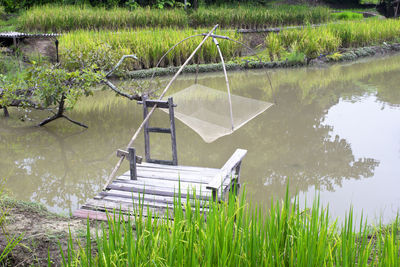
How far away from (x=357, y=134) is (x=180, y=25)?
28.4ft

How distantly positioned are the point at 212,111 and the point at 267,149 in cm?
82

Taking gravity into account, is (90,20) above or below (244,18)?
below

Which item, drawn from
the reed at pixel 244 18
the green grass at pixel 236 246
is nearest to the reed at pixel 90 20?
the reed at pixel 244 18

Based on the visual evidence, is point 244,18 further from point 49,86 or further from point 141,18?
point 49,86

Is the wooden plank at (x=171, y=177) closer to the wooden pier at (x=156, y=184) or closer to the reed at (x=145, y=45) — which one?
the wooden pier at (x=156, y=184)

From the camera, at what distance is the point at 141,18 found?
508 inches

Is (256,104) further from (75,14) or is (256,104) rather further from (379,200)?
(75,14)

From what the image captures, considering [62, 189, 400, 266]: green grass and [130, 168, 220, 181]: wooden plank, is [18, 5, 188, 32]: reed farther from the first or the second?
[62, 189, 400, 266]: green grass

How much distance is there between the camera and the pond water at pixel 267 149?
4359mm

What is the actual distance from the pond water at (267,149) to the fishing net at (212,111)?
477mm

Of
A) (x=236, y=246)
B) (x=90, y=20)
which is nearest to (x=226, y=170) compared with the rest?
(x=236, y=246)

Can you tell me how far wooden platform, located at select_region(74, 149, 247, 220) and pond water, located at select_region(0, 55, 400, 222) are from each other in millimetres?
448

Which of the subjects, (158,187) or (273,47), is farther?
(273,47)

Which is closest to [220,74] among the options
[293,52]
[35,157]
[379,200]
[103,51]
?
[293,52]
